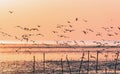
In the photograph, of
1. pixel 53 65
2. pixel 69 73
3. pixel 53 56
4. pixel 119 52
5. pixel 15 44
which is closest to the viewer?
pixel 69 73

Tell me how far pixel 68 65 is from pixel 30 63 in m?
3.48

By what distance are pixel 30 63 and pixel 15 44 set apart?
19299 millimetres

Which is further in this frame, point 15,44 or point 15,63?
point 15,44

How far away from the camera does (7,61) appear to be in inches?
1800

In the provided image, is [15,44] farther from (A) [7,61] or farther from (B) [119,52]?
(A) [7,61]

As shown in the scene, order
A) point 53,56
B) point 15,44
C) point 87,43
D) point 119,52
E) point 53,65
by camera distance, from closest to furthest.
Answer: point 53,65 → point 53,56 → point 119,52 → point 15,44 → point 87,43

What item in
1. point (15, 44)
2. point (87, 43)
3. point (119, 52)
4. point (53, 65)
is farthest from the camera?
point (87, 43)

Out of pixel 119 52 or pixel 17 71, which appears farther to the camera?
pixel 119 52

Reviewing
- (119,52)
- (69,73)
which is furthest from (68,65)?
(119,52)

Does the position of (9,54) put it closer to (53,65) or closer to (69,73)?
(53,65)

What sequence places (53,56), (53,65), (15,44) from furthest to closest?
(15,44), (53,56), (53,65)

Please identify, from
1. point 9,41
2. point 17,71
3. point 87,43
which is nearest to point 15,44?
point 9,41

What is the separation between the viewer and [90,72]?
40.0m

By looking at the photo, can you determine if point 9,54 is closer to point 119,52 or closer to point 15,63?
point 15,63
